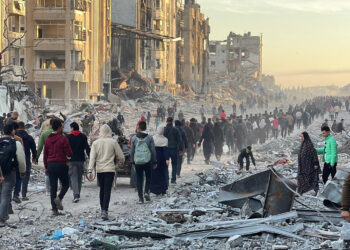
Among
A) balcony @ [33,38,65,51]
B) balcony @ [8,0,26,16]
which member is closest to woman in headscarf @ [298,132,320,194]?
balcony @ [8,0,26,16]

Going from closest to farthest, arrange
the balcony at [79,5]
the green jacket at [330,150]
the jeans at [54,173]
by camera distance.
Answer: the jeans at [54,173] < the green jacket at [330,150] < the balcony at [79,5]

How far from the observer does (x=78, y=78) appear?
5641 centimetres

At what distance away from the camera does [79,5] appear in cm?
5653

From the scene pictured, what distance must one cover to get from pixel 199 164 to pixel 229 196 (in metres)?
12.8

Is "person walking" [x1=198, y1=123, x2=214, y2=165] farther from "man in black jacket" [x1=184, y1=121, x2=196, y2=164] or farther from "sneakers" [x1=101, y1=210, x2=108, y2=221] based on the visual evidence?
"sneakers" [x1=101, y1=210, x2=108, y2=221]

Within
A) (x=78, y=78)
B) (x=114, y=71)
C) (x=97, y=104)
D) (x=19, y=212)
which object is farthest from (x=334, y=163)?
(x=114, y=71)

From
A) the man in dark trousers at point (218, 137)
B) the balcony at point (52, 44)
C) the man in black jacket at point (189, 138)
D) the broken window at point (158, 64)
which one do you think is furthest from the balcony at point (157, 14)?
the man in black jacket at point (189, 138)

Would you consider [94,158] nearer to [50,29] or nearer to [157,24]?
[50,29]

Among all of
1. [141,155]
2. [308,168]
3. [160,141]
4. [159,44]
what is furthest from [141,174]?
[159,44]

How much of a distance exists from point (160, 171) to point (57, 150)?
3634mm

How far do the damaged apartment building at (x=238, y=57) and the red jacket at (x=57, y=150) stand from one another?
4811 inches

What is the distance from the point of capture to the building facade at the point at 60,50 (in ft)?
184

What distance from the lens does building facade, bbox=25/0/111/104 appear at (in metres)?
56.0

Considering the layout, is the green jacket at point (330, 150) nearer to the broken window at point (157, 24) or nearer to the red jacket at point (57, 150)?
the red jacket at point (57, 150)
